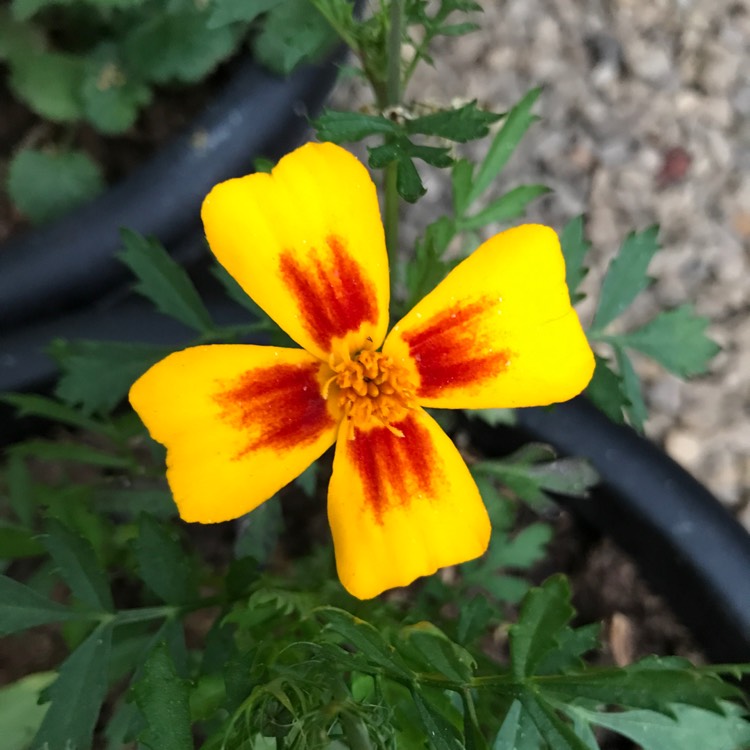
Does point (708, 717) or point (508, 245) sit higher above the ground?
point (508, 245)

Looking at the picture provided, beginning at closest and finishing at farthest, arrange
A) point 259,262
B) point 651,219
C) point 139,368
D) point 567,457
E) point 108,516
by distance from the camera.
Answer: point 259,262
point 139,368
point 567,457
point 108,516
point 651,219

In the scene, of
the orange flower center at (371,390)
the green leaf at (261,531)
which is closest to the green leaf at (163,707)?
the orange flower center at (371,390)

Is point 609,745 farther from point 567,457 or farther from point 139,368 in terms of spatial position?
point 139,368

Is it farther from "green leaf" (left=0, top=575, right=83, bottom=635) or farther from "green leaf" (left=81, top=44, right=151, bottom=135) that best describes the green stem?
"green leaf" (left=81, top=44, right=151, bottom=135)

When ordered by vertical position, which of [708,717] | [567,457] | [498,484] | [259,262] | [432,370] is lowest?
[498,484]

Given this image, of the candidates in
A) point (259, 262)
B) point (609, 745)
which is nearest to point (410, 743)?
point (259, 262)

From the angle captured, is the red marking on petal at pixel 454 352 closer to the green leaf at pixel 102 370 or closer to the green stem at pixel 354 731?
the green stem at pixel 354 731
